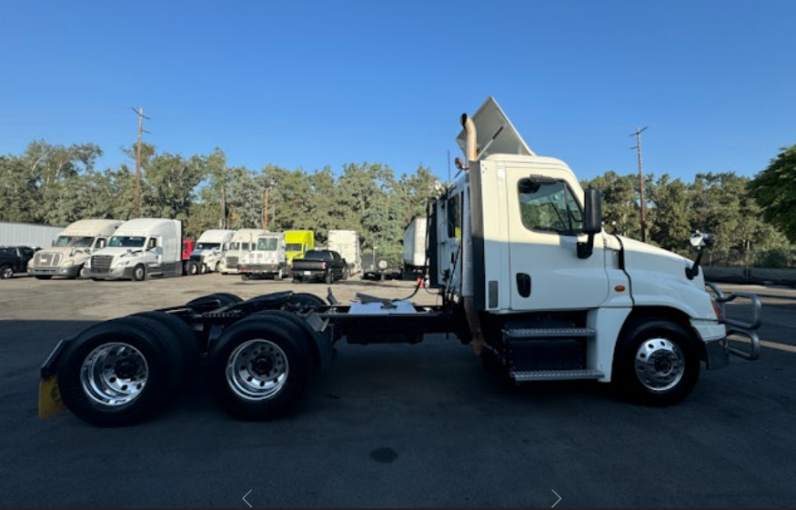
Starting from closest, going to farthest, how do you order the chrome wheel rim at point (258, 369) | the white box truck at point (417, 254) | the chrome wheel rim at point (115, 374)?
the chrome wheel rim at point (115, 374) < the chrome wheel rim at point (258, 369) < the white box truck at point (417, 254)

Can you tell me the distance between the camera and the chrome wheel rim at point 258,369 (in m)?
4.29

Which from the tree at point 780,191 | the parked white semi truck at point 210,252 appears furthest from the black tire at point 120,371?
the parked white semi truck at point 210,252

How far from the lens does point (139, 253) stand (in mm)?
22250

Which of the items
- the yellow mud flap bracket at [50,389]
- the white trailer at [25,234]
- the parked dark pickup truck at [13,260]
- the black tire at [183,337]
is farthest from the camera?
the white trailer at [25,234]

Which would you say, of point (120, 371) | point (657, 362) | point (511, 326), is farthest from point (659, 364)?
point (120, 371)

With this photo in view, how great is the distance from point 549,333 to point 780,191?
20794mm

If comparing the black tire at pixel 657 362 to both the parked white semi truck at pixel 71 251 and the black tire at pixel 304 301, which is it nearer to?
the black tire at pixel 304 301

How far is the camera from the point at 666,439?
12.9 feet

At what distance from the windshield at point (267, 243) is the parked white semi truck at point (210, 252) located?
5523 millimetres

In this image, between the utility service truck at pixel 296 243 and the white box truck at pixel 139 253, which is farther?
the utility service truck at pixel 296 243

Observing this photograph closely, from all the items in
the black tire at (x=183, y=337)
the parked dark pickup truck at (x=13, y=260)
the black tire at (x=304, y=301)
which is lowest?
the black tire at (x=183, y=337)

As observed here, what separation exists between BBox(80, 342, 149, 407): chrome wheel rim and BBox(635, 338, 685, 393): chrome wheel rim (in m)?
5.16

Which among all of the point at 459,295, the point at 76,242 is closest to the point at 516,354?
the point at 459,295

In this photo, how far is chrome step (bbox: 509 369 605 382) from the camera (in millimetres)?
Answer: 4438
